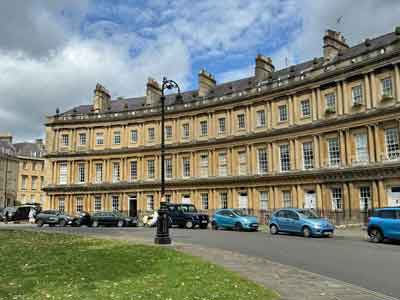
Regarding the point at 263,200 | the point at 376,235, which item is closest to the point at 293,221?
the point at 376,235

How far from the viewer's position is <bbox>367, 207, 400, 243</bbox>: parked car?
1864cm

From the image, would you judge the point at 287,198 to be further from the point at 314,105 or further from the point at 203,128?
the point at 203,128

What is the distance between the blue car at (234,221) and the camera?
27.2 meters

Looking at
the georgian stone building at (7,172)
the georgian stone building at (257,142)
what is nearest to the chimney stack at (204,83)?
the georgian stone building at (257,142)

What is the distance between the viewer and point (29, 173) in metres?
82.8

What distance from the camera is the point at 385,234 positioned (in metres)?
19.0

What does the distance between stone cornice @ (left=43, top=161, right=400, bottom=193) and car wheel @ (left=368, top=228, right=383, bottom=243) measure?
11.5 m

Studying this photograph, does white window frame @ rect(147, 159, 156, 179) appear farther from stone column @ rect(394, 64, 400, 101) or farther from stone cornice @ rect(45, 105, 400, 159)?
stone column @ rect(394, 64, 400, 101)

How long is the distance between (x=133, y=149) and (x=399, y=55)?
30.8m

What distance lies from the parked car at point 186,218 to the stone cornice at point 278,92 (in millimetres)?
14804

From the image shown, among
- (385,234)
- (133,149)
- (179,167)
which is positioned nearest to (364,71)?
(385,234)

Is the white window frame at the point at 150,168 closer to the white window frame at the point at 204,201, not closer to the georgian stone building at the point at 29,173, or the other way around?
the white window frame at the point at 204,201

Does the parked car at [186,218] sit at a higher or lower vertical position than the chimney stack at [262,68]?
lower

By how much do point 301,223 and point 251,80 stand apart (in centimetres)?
2568
